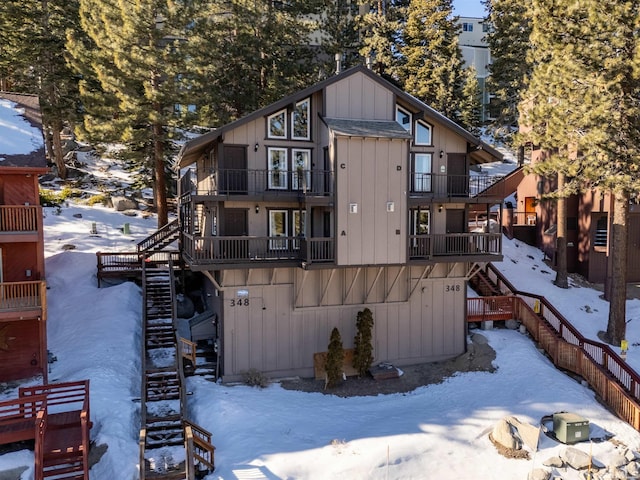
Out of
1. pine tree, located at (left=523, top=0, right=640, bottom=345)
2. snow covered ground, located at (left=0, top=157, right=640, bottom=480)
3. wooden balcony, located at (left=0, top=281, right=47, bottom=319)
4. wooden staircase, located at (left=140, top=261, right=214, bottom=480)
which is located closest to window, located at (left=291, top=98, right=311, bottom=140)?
wooden staircase, located at (left=140, top=261, right=214, bottom=480)

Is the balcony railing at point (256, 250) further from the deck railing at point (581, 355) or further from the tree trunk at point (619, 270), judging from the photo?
the tree trunk at point (619, 270)

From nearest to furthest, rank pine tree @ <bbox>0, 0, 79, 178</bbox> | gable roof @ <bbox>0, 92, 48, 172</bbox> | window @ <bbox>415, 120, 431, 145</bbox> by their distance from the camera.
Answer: gable roof @ <bbox>0, 92, 48, 172</bbox> → window @ <bbox>415, 120, 431, 145</bbox> → pine tree @ <bbox>0, 0, 79, 178</bbox>

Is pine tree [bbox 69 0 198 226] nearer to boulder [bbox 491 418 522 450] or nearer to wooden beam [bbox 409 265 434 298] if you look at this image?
wooden beam [bbox 409 265 434 298]

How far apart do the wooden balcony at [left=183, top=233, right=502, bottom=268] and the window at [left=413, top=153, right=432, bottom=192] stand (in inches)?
86.2

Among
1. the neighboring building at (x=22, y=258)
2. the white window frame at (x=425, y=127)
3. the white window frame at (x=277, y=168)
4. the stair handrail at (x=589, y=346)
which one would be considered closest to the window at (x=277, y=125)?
the white window frame at (x=277, y=168)

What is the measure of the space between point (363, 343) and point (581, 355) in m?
8.17

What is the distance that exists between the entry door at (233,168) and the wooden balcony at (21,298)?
22.7 feet

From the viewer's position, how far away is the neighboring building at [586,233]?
2611 cm

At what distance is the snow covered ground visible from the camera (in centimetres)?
1284

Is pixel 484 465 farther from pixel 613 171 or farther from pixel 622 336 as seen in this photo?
pixel 613 171

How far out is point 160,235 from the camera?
2586 centimetres

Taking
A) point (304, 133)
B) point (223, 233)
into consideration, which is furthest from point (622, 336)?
point (223, 233)

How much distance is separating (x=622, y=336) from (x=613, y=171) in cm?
718

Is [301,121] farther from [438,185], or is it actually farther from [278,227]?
[438,185]
